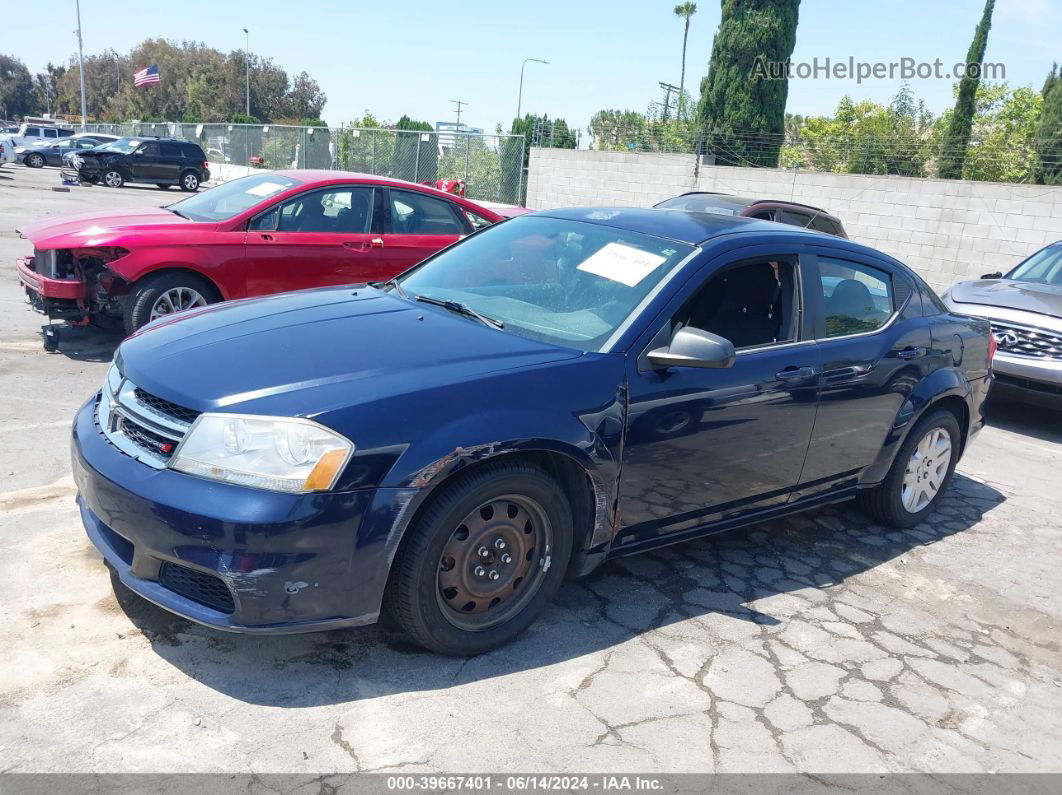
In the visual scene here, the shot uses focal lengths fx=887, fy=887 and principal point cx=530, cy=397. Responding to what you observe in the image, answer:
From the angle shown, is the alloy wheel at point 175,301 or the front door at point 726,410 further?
the alloy wheel at point 175,301

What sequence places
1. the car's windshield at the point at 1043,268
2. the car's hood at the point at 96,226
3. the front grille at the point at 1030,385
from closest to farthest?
the car's hood at the point at 96,226 → the front grille at the point at 1030,385 → the car's windshield at the point at 1043,268

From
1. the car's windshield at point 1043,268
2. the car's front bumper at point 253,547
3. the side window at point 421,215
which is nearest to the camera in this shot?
the car's front bumper at point 253,547

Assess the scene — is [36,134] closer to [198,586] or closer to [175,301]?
[175,301]

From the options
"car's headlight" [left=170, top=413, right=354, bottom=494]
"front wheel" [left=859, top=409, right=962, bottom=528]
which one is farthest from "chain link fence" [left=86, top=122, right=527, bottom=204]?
"car's headlight" [left=170, top=413, right=354, bottom=494]

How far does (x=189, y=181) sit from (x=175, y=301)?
81.7ft

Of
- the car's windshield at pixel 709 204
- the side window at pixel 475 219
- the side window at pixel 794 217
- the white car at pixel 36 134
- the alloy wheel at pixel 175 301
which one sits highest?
the white car at pixel 36 134

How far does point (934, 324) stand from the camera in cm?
497

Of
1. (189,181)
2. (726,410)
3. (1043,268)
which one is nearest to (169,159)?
(189,181)

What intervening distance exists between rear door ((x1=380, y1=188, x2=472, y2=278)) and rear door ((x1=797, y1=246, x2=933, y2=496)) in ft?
13.0

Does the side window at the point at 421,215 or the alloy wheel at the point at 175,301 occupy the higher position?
the side window at the point at 421,215

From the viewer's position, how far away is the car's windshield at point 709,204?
1074cm

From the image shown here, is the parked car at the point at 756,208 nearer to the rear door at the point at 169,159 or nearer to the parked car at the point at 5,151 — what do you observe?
the rear door at the point at 169,159

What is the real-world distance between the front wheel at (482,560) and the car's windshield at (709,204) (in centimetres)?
780

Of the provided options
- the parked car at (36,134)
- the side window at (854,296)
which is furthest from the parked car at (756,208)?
the parked car at (36,134)
